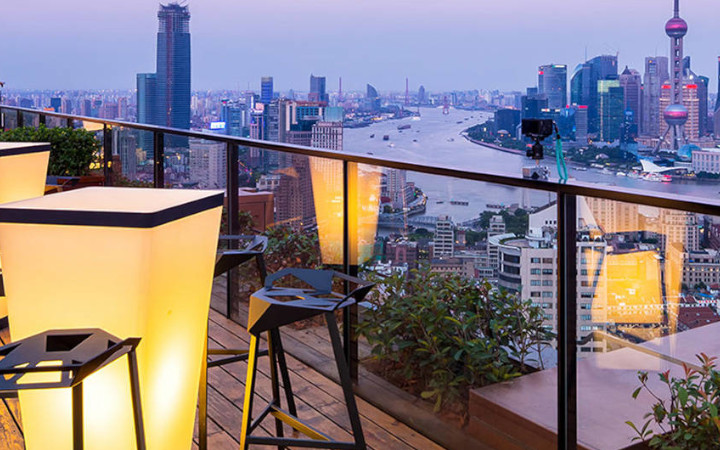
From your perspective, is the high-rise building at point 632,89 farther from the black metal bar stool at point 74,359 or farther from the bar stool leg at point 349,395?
the black metal bar stool at point 74,359

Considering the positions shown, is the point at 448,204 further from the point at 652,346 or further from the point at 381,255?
the point at 652,346

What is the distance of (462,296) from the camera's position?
103 inches

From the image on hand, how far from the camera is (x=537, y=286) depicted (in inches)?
90.0

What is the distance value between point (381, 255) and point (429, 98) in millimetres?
12895

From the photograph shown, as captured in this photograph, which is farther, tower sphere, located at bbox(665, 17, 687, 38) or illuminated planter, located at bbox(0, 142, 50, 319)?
tower sphere, located at bbox(665, 17, 687, 38)

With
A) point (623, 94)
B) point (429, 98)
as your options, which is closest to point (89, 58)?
point (429, 98)

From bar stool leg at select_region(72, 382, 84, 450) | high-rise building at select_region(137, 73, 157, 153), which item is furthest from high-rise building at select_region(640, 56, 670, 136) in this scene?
bar stool leg at select_region(72, 382, 84, 450)

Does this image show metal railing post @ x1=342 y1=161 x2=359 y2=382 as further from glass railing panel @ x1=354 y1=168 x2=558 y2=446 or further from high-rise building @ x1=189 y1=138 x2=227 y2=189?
high-rise building @ x1=189 y1=138 x2=227 y2=189

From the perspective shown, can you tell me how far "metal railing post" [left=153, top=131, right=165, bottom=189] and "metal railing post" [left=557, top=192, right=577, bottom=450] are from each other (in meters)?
3.51

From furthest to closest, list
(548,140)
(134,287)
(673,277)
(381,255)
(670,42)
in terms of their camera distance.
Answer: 1. (670,42)
2. (381,255)
3. (548,140)
4. (673,277)
5. (134,287)

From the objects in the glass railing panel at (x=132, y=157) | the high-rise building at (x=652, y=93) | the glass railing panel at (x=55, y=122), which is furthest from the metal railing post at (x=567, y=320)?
the high-rise building at (x=652, y=93)

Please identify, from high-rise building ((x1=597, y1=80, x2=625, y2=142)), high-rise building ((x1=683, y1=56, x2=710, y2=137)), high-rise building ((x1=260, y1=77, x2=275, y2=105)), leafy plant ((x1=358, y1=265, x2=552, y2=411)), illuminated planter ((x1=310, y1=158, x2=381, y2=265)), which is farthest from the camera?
high-rise building ((x1=260, y1=77, x2=275, y2=105))

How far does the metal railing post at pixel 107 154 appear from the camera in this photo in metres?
6.21

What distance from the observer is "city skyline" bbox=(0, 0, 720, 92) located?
2074 cm
